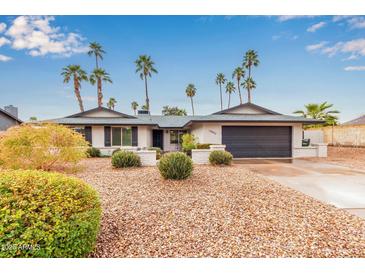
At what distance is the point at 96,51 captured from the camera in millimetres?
31125

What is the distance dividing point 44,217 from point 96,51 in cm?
3355

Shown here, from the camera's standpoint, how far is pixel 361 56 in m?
13.4

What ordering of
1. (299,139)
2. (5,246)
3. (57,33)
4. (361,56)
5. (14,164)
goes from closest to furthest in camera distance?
(5,246)
(14,164)
(57,33)
(361,56)
(299,139)

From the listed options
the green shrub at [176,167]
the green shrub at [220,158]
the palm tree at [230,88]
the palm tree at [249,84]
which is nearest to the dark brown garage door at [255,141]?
the green shrub at [220,158]

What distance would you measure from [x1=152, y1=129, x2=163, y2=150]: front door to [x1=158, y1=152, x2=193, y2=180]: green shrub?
13.7 metres

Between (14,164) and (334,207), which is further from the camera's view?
(14,164)

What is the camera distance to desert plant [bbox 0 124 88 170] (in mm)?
8289

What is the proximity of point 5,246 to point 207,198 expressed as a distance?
13.4 feet

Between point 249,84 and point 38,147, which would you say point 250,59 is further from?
point 38,147

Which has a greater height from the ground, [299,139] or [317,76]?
[317,76]

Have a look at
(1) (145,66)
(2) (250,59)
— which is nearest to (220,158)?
(1) (145,66)
